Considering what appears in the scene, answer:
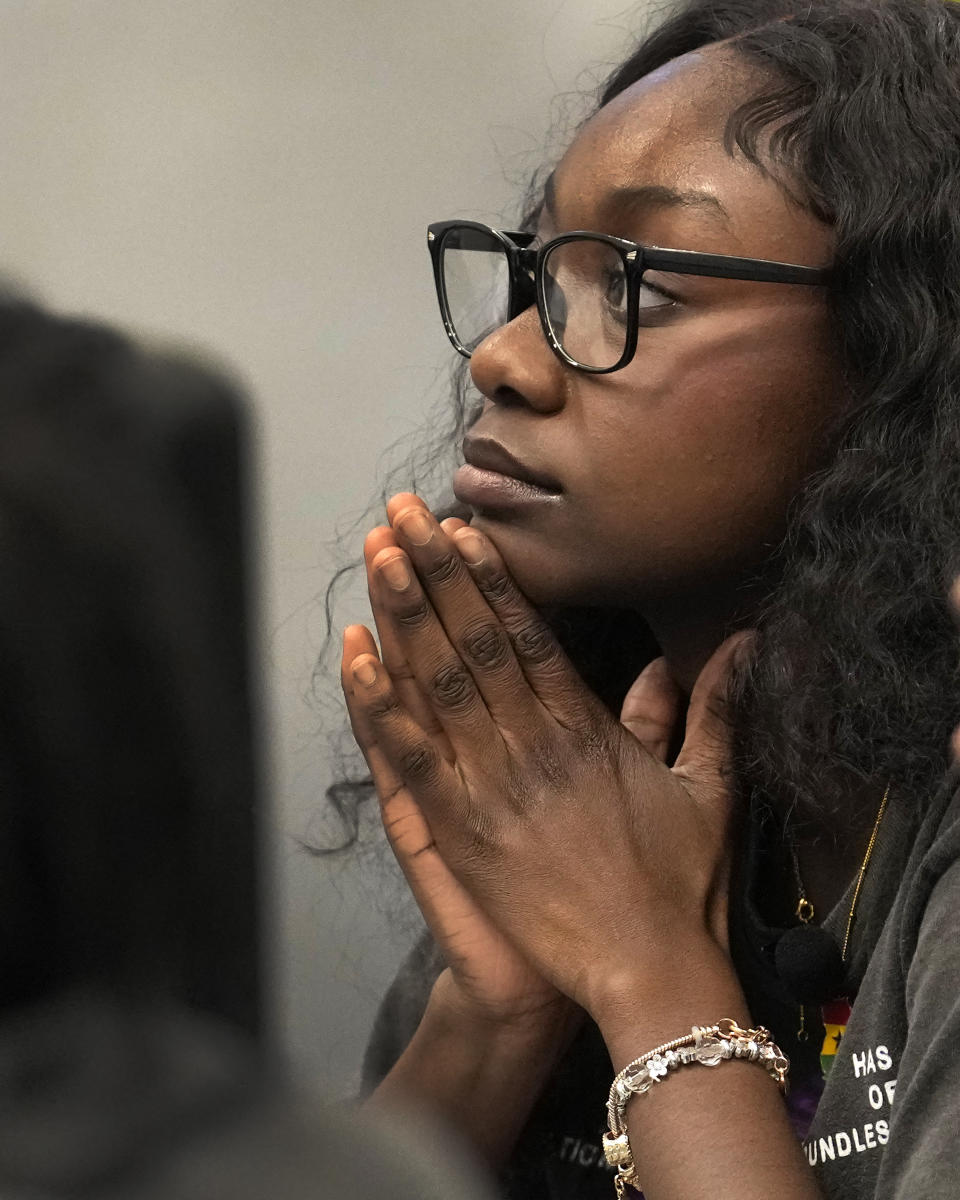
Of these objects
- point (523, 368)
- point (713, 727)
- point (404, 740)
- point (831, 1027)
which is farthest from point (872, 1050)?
point (523, 368)

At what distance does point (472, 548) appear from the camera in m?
0.87

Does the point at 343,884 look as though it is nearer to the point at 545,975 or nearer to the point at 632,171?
the point at 545,975

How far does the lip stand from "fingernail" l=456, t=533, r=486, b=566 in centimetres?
5

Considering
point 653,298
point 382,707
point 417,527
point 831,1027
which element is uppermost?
point 653,298

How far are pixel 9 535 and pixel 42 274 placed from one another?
6.9 inches

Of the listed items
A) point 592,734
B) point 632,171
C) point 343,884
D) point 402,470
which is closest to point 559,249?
point 632,171

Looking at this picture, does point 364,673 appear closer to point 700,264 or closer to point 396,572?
point 396,572

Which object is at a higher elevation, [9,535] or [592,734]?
[9,535]

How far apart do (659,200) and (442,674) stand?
1.06ft

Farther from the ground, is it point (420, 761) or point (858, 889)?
point (420, 761)

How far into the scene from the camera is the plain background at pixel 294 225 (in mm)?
650

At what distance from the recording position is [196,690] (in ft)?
1.73

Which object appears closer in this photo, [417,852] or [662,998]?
[662,998]

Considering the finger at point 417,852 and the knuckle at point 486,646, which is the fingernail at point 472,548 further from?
the finger at point 417,852
